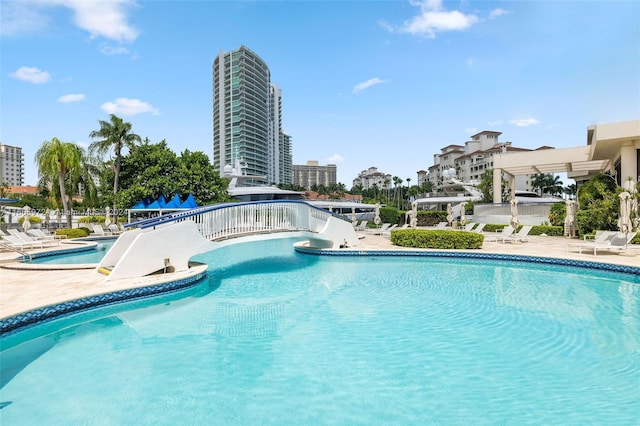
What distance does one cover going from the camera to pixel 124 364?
5184 mm

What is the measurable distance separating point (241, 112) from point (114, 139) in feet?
270

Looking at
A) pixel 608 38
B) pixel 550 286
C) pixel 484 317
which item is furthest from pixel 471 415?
pixel 608 38

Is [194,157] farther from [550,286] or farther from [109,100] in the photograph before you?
[550,286]

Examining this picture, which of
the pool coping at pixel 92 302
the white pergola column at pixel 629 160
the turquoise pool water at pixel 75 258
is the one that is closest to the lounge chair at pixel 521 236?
the white pergola column at pixel 629 160

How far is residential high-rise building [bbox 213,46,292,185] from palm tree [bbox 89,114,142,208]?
238 ft

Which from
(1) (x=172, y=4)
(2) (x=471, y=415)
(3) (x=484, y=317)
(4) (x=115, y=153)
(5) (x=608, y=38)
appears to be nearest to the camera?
(2) (x=471, y=415)

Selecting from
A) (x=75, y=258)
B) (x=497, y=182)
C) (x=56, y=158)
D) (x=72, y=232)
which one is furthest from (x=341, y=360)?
(x=497, y=182)

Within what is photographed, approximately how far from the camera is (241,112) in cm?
10775

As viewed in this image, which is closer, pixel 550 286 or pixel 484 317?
pixel 484 317

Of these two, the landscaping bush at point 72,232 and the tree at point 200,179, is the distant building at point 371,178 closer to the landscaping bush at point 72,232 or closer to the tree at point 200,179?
the tree at point 200,179

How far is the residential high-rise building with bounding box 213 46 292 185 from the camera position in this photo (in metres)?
107

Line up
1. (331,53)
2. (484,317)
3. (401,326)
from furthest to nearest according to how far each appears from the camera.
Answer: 1. (331,53)
2. (484,317)
3. (401,326)

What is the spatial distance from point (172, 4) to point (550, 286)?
16.2 meters

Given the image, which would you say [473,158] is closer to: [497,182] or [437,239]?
[497,182]
